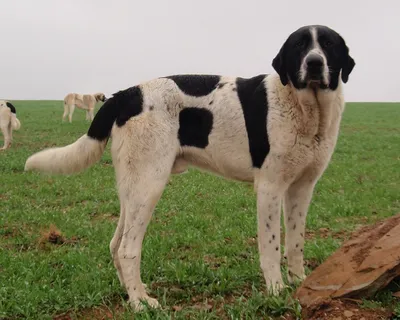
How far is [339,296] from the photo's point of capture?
10.6 feet

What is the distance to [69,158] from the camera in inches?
163

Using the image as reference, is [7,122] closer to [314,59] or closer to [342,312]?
[314,59]

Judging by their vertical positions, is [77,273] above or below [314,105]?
below

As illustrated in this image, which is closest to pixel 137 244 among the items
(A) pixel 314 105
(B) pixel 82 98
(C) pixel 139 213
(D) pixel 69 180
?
(C) pixel 139 213

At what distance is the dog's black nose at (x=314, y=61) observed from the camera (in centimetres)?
344

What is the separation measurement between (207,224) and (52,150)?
9.44 ft

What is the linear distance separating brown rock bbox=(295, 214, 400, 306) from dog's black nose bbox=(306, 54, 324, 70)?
1.48 m

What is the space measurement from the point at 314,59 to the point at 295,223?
156 cm

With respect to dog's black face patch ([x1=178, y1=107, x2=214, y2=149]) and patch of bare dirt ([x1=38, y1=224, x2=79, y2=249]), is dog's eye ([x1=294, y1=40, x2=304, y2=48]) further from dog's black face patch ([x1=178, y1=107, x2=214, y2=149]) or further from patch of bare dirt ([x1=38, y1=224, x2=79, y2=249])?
patch of bare dirt ([x1=38, y1=224, x2=79, y2=249])

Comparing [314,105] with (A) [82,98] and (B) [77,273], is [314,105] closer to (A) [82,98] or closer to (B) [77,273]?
(B) [77,273]

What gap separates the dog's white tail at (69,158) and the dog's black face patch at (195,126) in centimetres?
77

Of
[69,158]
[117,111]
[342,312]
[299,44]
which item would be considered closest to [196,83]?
[117,111]

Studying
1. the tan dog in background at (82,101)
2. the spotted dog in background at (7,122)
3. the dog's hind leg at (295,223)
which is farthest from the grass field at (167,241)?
the tan dog in background at (82,101)

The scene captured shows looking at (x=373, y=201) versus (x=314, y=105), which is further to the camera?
(x=373, y=201)
